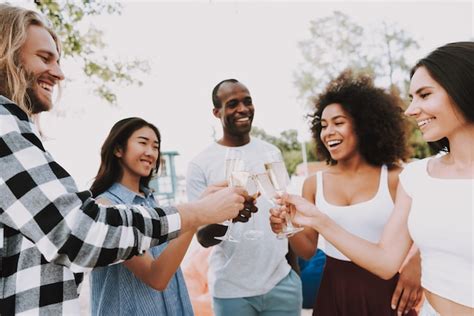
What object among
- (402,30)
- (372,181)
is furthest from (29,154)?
(402,30)

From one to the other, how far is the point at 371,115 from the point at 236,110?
997mm

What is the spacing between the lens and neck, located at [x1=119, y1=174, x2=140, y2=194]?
2.43 meters

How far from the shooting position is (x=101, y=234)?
1.23m

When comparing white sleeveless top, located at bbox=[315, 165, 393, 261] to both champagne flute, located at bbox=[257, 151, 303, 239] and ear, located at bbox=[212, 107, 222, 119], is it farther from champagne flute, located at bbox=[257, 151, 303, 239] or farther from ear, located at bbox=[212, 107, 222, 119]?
ear, located at bbox=[212, 107, 222, 119]

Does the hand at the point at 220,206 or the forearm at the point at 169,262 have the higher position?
the hand at the point at 220,206

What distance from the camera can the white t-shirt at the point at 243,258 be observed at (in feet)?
8.45

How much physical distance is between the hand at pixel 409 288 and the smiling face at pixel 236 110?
151cm

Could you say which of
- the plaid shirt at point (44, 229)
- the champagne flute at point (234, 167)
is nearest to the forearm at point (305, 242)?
the champagne flute at point (234, 167)

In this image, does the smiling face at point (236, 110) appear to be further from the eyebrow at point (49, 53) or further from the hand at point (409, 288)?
the eyebrow at point (49, 53)

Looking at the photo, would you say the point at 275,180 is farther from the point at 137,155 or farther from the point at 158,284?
the point at 137,155

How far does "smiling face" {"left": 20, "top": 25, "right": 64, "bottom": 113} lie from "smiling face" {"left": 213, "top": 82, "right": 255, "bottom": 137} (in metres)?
1.59

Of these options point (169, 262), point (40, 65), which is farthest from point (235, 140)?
point (40, 65)

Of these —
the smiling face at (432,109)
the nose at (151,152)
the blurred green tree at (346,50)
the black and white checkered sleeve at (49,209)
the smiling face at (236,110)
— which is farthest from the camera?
the blurred green tree at (346,50)

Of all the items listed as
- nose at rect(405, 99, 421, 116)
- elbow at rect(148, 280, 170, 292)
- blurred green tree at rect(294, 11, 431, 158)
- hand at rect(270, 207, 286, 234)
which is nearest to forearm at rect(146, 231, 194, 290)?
elbow at rect(148, 280, 170, 292)
